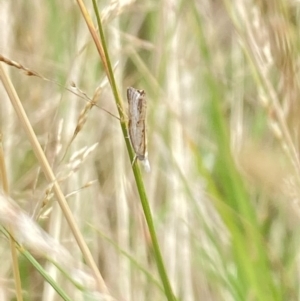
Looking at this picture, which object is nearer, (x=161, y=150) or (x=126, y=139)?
(x=126, y=139)

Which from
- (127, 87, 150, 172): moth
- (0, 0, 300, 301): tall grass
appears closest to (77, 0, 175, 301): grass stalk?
(127, 87, 150, 172): moth

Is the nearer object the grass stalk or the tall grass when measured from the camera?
the grass stalk

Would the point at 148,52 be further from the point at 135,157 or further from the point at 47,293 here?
the point at 135,157

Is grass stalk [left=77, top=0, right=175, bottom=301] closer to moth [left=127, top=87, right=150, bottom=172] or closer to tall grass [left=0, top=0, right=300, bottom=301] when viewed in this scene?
moth [left=127, top=87, right=150, bottom=172]

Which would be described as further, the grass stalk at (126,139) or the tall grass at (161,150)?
the tall grass at (161,150)

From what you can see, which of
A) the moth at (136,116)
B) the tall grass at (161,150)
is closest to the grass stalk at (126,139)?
the moth at (136,116)

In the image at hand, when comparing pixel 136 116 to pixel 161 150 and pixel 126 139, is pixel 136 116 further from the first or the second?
pixel 161 150

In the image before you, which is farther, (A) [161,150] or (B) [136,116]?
(A) [161,150]

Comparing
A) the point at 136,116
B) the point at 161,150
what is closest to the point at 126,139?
the point at 136,116

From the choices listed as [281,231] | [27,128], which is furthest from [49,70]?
[27,128]

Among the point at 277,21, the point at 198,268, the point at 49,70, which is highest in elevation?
the point at 49,70

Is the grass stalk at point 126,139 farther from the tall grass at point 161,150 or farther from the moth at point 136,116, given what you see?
the tall grass at point 161,150
